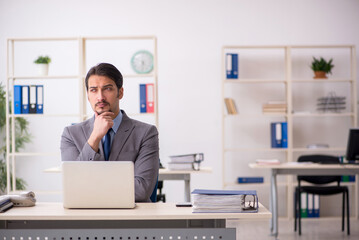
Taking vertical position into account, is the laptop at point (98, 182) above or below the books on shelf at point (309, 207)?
above

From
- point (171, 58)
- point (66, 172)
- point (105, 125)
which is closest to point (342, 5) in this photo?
point (171, 58)

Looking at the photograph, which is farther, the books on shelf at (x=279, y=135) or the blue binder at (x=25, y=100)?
the books on shelf at (x=279, y=135)

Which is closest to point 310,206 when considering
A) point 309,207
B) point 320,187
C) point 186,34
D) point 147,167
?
point 309,207

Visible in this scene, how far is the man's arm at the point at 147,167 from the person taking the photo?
251 centimetres

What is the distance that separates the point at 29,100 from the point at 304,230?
343 centimetres

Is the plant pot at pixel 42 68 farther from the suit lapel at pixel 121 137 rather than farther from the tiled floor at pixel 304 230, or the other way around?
the suit lapel at pixel 121 137

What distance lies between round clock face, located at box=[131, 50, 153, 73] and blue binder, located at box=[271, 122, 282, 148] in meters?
1.73

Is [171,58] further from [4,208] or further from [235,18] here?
[4,208]

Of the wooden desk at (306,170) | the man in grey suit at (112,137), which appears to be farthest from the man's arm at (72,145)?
the wooden desk at (306,170)

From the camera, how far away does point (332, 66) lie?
20.4 feet

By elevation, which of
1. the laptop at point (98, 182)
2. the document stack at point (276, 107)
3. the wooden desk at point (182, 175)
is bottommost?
the wooden desk at point (182, 175)

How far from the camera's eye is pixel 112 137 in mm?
2672

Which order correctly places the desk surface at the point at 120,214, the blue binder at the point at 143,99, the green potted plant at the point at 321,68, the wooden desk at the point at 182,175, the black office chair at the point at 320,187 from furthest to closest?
1. the green potted plant at the point at 321,68
2. the blue binder at the point at 143,99
3. the black office chair at the point at 320,187
4. the wooden desk at the point at 182,175
5. the desk surface at the point at 120,214

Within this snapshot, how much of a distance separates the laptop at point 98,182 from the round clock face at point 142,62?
4377 mm
